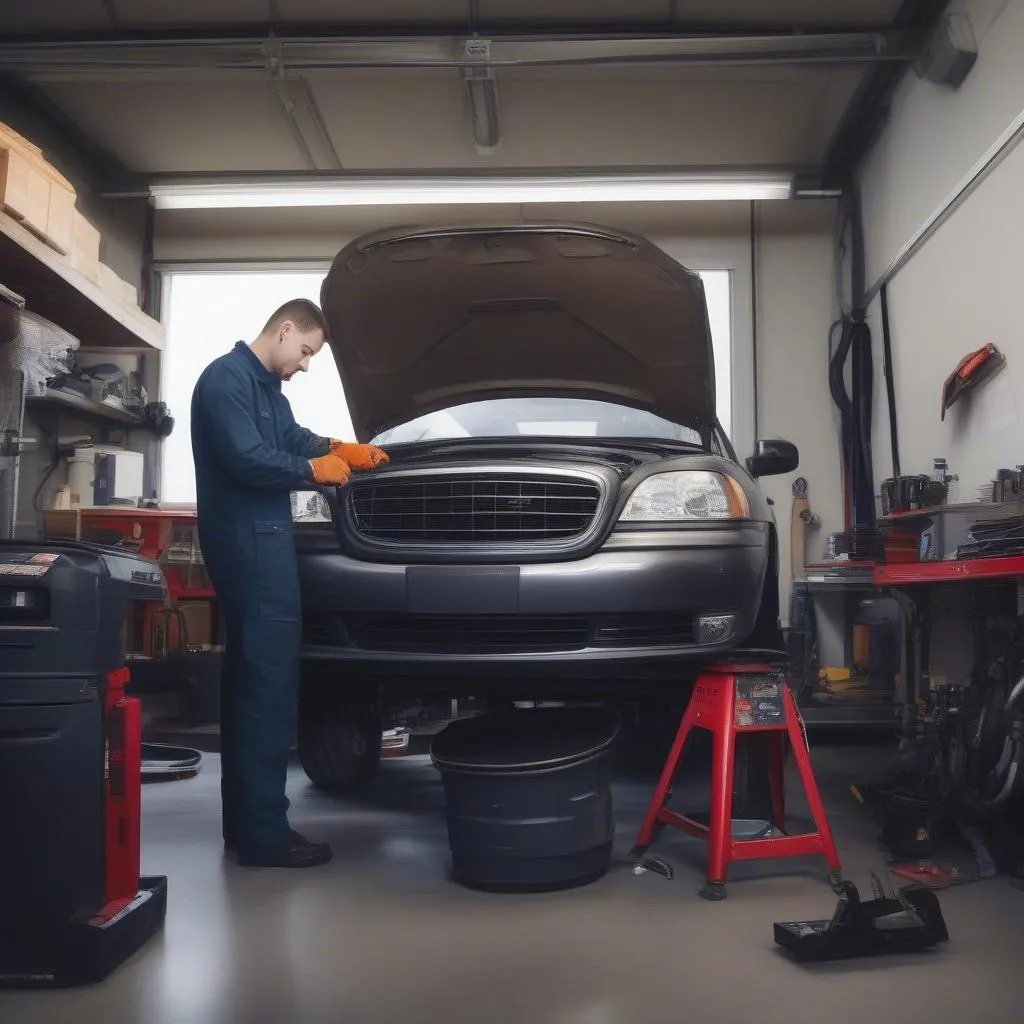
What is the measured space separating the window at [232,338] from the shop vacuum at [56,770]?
17.4 feet

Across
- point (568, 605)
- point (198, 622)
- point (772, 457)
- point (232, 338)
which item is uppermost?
point (232, 338)

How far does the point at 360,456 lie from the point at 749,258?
509cm

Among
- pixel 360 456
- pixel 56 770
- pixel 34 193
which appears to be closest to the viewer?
pixel 56 770

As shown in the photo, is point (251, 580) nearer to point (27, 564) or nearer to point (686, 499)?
point (27, 564)

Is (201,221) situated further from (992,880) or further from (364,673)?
(992,880)

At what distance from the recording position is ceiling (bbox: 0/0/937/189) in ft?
17.1

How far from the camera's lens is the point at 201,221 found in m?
7.33

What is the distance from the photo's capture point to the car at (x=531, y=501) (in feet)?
8.56

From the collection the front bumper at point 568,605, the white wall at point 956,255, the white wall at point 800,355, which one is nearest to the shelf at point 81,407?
the front bumper at point 568,605

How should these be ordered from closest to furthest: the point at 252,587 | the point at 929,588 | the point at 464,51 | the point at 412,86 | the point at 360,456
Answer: the point at 252,587
the point at 360,456
the point at 929,588
the point at 464,51
the point at 412,86

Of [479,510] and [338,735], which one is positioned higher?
[479,510]

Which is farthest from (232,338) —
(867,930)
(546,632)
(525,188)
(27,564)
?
(867,930)

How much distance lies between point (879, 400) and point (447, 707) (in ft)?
12.0

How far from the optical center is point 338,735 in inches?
135
